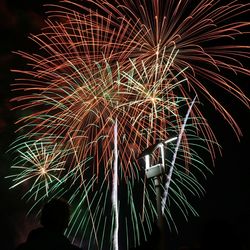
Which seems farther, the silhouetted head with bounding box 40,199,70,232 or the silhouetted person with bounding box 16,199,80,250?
the silhouetted head with bounding box 40,199,70,232

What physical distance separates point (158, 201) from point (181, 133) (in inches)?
263

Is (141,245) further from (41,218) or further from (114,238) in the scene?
(114,238)

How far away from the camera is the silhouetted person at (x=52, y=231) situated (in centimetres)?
420

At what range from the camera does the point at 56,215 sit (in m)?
4.49

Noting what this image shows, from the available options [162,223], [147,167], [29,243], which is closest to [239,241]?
[29,243]

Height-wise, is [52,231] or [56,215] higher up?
[56,215]

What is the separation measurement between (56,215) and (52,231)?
0.21m

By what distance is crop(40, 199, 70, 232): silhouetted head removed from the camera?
444 cm

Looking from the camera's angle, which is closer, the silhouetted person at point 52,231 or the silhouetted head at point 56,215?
the silhouetted person at point 52,231

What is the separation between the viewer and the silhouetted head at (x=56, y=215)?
444 centimetres

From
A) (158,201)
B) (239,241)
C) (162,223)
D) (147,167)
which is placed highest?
(147,167)

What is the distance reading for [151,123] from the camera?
51.6ft

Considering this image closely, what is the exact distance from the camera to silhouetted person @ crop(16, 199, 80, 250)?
13.8 feet

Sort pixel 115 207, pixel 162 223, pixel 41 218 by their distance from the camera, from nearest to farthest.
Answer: pixel 41 218
pixel 162 223
pixel 115 207
